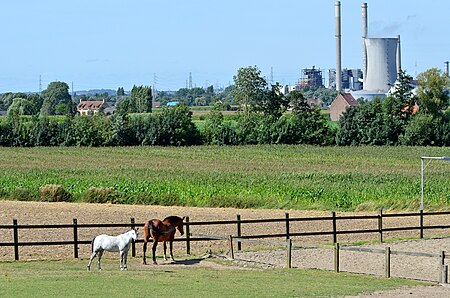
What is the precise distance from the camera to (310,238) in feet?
116

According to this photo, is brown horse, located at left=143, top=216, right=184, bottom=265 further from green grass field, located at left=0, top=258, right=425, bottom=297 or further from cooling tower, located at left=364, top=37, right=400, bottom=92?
cooling tower, located at left=364, top=37, right=400, bottom=92

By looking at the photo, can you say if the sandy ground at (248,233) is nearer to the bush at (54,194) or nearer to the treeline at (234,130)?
the bush at (54,194)

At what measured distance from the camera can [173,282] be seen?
2233 cm

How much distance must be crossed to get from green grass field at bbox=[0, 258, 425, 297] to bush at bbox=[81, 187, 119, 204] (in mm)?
24469

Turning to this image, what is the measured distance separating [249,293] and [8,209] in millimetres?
27214

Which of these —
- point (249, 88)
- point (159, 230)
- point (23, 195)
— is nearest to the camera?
point (159, 230)

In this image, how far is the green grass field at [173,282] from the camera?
804 inches

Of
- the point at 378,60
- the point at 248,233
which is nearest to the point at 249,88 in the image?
the point at 378,60

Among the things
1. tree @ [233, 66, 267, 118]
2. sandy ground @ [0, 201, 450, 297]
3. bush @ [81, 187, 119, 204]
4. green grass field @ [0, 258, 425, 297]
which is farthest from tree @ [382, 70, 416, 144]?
green grass field @ [0, 258, 425, 297]

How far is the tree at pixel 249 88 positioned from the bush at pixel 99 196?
81405 millimetres

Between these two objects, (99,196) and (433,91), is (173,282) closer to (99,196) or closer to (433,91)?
(99,196)

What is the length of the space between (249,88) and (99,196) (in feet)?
286

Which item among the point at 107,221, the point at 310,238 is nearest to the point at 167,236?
the point at 310,238

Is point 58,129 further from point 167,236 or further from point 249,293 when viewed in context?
point 249,293
